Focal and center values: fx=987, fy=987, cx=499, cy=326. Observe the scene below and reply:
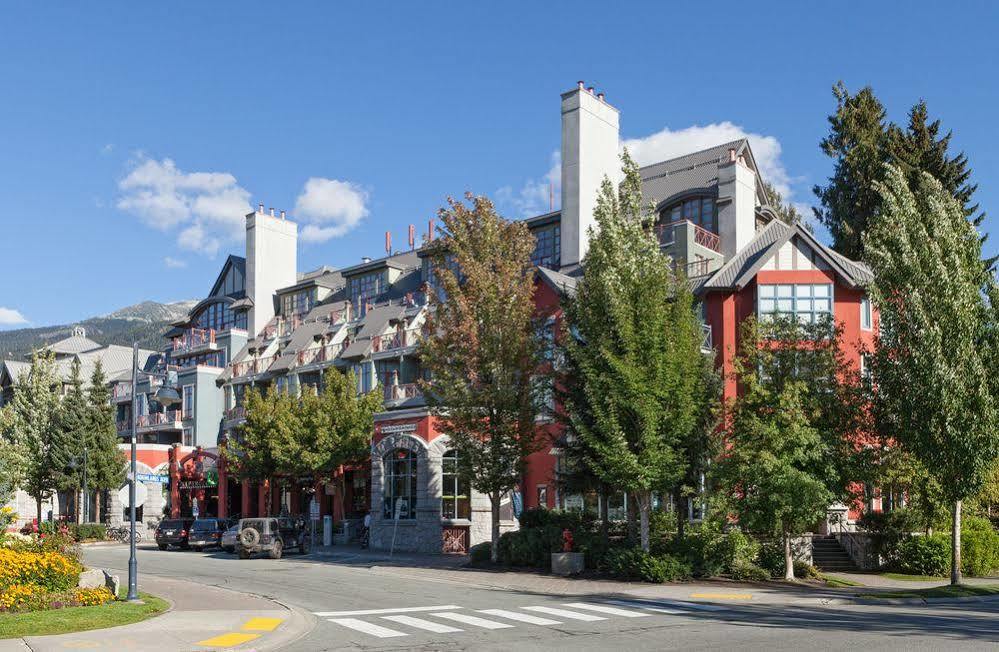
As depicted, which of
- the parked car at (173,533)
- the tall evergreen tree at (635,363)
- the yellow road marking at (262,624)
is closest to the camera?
the yellow road marking at (262,624)

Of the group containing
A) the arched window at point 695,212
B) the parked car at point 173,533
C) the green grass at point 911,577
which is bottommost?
the parked car at point 173,533

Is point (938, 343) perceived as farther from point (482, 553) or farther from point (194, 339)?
point (194, 339)

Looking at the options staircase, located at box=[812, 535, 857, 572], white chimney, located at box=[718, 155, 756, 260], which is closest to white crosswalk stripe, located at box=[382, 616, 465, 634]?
staircase, located at box=[812, 535, 857, 572]

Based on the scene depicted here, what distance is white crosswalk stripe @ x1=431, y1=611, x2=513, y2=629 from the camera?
17.9m

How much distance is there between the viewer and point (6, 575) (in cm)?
1911

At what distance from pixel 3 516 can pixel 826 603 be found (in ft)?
62.9

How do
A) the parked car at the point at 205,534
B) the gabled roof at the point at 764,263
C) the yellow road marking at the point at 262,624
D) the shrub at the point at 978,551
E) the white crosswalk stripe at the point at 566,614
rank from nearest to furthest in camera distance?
the yellow road marking at the point at 262,624 → the white crosswalk stripe at the point at 566,614 → the shrub at the point at 978,551 → the gabled roof at the point at 764,263 → the parked car at the point at 205,534

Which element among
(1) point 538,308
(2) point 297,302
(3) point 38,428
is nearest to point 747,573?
(1) point 538,308

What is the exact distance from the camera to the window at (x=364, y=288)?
6006 cm

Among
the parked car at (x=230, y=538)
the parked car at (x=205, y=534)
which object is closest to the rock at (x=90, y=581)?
the parked car at (x=230, y=538)

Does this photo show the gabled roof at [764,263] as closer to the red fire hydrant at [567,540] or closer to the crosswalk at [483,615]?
the red fire hydrant at [567,540]

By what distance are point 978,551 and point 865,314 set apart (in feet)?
36.2

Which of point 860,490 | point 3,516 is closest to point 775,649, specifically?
point 860,490

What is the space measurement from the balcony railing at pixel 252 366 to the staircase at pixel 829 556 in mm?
36048
